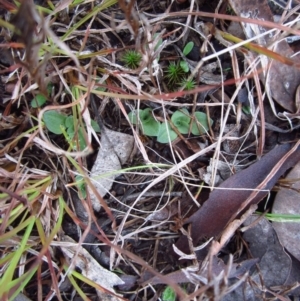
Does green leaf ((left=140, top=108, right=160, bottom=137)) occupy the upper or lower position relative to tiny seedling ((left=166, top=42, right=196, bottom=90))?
lower

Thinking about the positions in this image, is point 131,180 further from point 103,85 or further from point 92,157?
point 103,85

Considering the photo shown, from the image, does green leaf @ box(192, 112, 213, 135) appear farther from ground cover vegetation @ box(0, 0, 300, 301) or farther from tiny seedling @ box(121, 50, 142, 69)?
tiny seedling @ box(121, 50, 142, 69)

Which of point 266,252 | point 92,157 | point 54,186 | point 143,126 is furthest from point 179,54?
point 266,252

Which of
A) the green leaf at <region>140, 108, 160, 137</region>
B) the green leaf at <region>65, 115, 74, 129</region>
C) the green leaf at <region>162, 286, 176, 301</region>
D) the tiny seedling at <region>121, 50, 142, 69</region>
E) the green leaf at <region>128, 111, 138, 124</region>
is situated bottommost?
the green leaf at <region>162, 286, 176, 301</region>

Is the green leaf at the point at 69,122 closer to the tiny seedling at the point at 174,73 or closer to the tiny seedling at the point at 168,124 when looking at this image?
the tiny seedling at the point at 168,124

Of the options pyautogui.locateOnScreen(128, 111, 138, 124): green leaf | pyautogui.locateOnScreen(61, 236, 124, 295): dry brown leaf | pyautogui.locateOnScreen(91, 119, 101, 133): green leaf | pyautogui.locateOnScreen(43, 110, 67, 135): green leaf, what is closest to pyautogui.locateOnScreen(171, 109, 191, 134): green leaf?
pyautogui.locateOnScreen(128, 111, 138, 124): green leaf

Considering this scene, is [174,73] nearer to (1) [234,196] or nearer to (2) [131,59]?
(2) [131,59]

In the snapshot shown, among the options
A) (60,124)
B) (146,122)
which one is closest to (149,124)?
(146,122)
